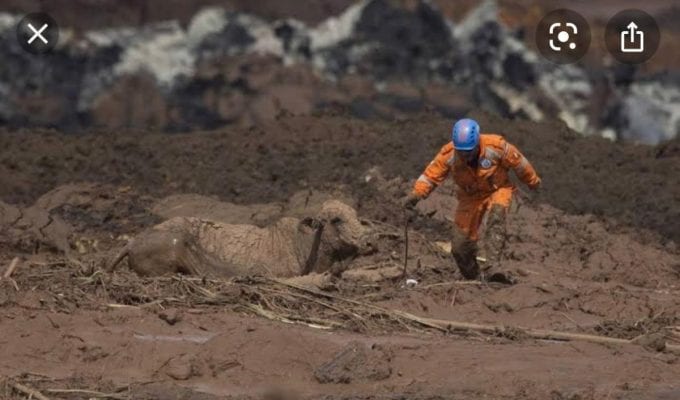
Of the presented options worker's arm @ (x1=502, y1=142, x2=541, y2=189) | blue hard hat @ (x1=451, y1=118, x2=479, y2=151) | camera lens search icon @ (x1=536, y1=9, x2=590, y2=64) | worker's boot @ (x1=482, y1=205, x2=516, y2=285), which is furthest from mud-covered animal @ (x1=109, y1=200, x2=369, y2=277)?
camera lens search icon @ (x1=536, y1=9, x2=590, y2=64)

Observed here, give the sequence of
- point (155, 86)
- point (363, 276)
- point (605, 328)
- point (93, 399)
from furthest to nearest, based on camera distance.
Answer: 1. point (155, 86)
2. point (363, 276)
3. point (605, 328)
4. point (93, 399)

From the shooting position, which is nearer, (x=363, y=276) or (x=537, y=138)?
(x=363, y=276)

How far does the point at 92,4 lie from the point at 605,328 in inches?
436

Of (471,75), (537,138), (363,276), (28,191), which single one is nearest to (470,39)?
(471,75)

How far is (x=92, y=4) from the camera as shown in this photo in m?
21.1

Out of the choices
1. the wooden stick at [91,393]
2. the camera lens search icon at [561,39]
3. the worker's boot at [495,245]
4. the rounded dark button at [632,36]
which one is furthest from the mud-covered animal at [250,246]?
the rounded dark button at [632,36]

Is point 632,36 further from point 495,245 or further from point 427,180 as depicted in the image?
point 427,180

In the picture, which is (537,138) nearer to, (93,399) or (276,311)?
(276,311)

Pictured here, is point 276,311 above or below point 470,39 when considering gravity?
below

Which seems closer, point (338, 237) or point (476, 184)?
point (476, 184)

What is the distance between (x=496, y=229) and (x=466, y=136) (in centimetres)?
103

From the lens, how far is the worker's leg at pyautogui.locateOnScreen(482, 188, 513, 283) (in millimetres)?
13695

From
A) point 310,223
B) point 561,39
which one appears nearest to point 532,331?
point 310,223

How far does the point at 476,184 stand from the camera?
13.7m
